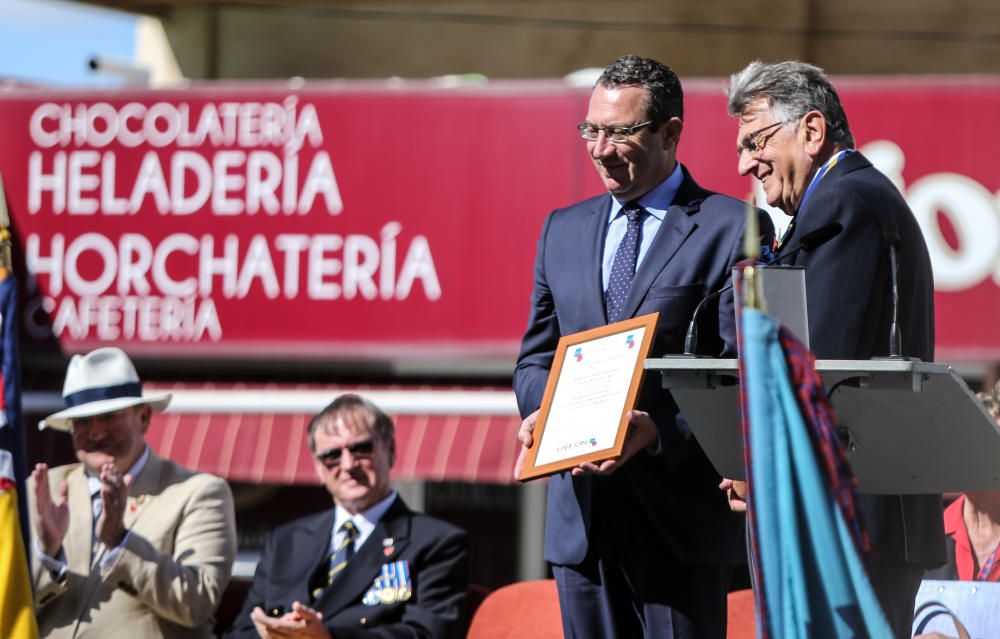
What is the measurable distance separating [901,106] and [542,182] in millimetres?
2046

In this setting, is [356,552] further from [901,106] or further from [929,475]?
[901,106]

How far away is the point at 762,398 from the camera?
282cm

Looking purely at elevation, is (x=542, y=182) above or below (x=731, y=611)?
above

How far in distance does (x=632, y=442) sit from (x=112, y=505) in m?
2.55

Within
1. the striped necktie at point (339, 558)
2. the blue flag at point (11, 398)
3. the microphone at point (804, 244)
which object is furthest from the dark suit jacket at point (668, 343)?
the striped necktie at point (339, 558)

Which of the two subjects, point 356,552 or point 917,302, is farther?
point 356,552

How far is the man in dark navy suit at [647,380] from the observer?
3689 millimetres

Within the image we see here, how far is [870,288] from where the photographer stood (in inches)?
133

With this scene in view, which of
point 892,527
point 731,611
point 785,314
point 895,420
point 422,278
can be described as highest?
point 422,278

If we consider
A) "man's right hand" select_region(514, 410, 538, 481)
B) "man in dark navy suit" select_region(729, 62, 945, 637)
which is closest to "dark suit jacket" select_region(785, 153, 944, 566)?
"man in dark navy suit" select_region(729, 62, 945, 637)

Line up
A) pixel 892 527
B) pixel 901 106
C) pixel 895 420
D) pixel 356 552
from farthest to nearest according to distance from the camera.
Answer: pixel 901 106
pixel 356 552
pixel 892 527
pixel 895 420

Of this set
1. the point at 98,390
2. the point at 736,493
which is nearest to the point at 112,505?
the point at 98,390

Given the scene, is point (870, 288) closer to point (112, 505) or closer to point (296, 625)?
point (296, 625)

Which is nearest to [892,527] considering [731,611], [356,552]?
[731,611]
